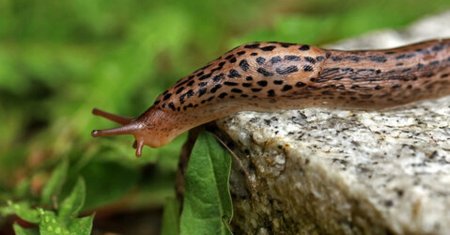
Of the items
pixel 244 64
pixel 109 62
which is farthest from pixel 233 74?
pixel 109 62

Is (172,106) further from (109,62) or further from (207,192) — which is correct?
(109,62)

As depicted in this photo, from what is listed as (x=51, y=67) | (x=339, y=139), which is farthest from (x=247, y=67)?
(x=51, y=67)

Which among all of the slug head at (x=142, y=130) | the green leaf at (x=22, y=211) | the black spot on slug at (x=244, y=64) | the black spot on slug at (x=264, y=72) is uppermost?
the black spot on slug at (x=244, y=64)

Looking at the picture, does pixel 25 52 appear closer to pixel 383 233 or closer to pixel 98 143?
pixel 98 143

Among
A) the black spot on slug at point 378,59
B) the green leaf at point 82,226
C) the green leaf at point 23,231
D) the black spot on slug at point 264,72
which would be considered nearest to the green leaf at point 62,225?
the green leaf at point 82,226

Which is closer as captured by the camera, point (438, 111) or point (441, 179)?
point (441, 179)

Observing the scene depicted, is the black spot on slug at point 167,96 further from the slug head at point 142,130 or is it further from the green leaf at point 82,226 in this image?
the green leaf at point 82,226

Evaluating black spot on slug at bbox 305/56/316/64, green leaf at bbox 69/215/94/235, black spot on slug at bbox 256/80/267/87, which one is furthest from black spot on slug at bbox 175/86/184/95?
green leaf at bbox 69/215/94/235
